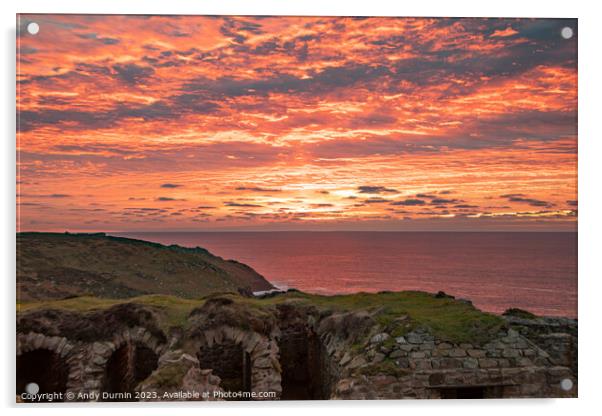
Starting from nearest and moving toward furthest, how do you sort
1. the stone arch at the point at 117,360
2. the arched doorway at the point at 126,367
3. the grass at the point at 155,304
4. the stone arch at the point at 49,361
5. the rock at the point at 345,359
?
the rock at the point at 345,359
the stone arch at the point at 49,361
the stone arch at the point at 117,360
the grass at the point at 155,304
the arched doorway at the point at 126,367

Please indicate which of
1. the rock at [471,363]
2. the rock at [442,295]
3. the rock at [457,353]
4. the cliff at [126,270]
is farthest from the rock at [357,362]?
the cliff at [126,270]

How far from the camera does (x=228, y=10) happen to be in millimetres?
11945

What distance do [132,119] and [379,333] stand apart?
770 centimetres

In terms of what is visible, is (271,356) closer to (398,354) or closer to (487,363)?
(398,354)

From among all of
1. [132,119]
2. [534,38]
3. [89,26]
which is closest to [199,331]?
[132,119]

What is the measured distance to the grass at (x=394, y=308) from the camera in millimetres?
12852

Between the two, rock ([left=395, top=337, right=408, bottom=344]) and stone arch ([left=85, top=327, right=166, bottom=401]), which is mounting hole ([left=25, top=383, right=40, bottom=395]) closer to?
stone arch ([left=85, top=327, right=166, bottom=401])

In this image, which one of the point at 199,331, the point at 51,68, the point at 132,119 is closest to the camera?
the point at 51,68

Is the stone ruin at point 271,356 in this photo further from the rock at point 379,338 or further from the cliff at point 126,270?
the cliff at point 126,270

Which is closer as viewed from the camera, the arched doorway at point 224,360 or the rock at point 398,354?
the rock at point 398,354

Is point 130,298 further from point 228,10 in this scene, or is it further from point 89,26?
point 228,10

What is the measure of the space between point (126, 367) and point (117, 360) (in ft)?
1.75

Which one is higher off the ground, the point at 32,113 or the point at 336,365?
the point at 32,113

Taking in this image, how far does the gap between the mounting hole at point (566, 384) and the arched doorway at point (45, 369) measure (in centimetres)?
1147
